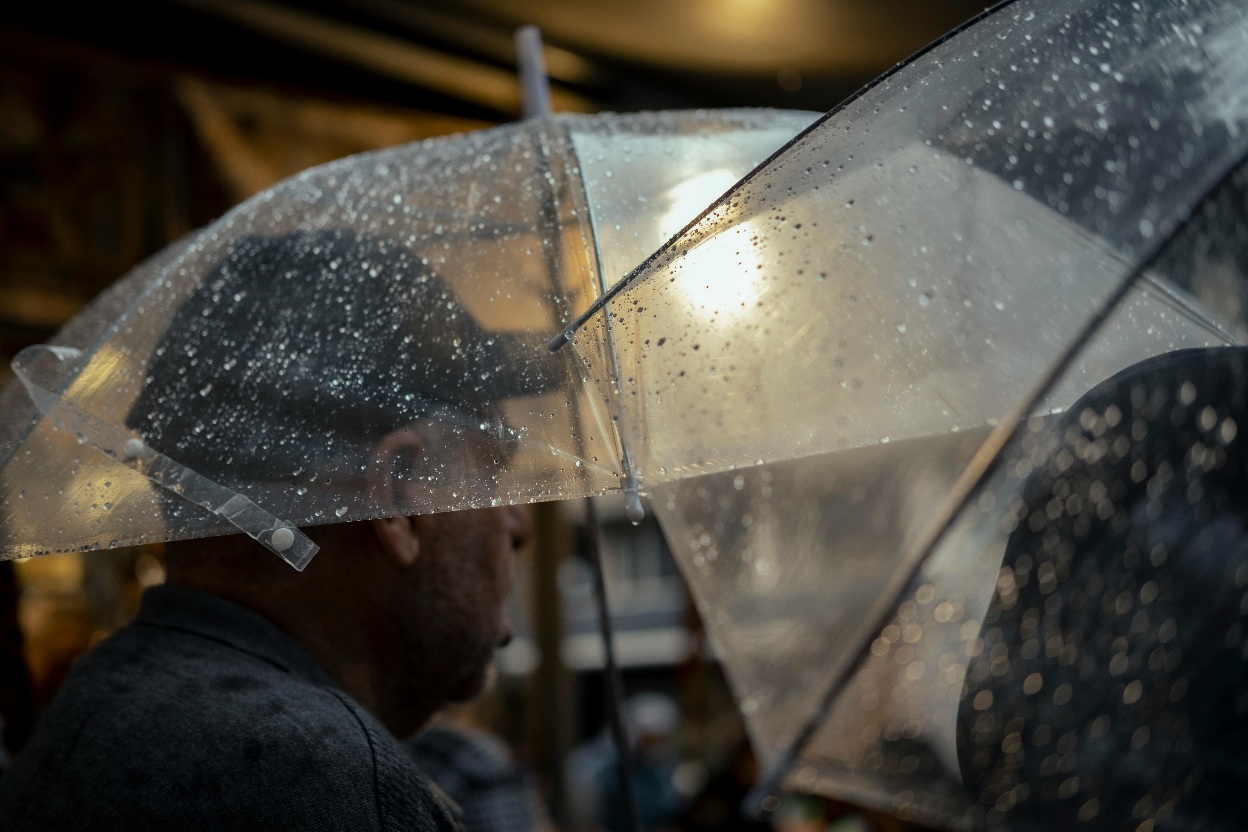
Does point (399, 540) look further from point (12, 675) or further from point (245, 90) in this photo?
point (245, 90)

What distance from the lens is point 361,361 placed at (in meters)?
1.37

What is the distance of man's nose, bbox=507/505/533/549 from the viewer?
6.24ft

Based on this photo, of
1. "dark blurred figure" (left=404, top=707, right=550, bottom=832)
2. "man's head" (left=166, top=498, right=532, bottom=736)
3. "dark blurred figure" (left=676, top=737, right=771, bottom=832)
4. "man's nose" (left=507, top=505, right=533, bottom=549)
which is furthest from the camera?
"dark blurred figure" (left=676, top=737, right=771, bottom=832)

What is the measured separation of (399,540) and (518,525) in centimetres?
33

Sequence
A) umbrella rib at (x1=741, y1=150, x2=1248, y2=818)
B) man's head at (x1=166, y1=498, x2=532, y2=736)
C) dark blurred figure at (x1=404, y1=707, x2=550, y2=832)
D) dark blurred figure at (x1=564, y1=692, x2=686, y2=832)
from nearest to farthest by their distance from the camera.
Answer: umbrella rib at (x1=741, y1=150, x2=1248, y2=818), man's head at (x1=166, y1=498, x2=532, y2=736), dark blurred figure at (x1=404, y1=707, x2=550, y2=832), dark blurred figure at (x1=564, y1=692, x2=686, y2=832)

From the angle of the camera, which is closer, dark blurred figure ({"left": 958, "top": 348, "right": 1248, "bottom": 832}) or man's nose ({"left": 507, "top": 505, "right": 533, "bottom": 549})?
dark blurred figure ({"left": 958, "top": 348, "right": 1248, "bottom": 832})

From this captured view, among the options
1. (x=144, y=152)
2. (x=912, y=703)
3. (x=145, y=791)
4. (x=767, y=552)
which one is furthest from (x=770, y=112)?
(x=144, y=152)

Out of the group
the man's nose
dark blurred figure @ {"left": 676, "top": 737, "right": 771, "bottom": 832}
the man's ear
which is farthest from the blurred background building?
the man's ear

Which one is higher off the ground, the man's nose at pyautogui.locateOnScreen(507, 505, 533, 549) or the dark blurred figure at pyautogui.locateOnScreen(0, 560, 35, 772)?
the man's nose at pyautogui.locateOnScreen(507, 505, 533, 549)

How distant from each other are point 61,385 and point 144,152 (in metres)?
3.11

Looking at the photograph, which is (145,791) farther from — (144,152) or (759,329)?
(144,152)

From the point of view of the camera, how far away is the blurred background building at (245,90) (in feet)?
12.7

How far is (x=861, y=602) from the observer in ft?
7.18

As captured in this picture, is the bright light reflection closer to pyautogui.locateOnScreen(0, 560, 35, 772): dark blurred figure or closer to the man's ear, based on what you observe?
the man's ear
